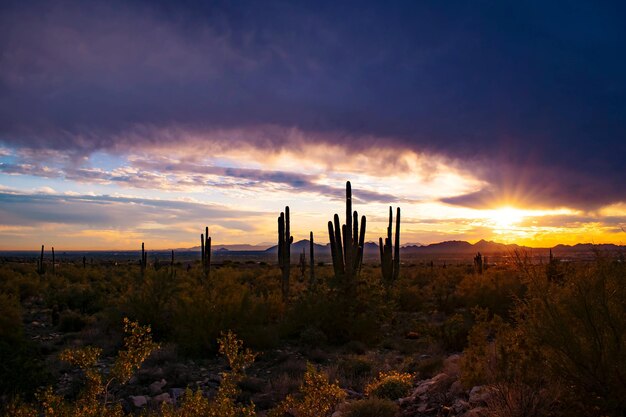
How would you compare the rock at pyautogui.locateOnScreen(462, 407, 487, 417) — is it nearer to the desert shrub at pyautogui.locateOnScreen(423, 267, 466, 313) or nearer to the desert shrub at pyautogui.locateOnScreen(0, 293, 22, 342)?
the desert shrub at pyautogui.locateOnScreen(0, 293, 22, 342)

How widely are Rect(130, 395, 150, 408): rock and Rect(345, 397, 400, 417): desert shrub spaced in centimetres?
365

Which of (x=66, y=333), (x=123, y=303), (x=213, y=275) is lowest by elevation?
(x=66, y=333)

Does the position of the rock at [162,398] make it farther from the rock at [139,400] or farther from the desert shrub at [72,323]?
the desert shrub at [72,323]

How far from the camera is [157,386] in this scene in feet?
31.2

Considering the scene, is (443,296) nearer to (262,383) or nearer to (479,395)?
(262,383)

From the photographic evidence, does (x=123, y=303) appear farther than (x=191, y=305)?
Yes

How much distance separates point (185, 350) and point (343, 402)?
18.5 feet

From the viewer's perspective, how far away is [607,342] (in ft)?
19.0

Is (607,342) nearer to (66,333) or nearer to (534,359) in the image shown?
(534,359)

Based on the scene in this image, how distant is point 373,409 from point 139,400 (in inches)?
164

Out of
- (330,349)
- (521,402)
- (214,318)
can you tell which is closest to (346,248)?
(330,349)

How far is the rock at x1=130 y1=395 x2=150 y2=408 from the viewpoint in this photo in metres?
8.45

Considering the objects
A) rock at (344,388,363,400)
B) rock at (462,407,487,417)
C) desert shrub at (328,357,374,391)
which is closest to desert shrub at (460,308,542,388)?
rock at (462,407,487,417)

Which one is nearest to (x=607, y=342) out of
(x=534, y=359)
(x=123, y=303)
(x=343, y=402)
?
(x=534, y=359)
